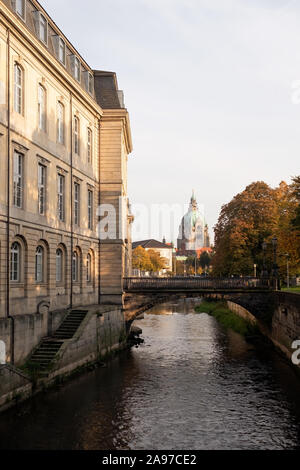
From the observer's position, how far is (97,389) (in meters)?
24.1

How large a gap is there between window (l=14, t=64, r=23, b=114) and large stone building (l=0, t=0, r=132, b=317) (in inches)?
2.1

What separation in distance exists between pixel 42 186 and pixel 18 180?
10.2ft

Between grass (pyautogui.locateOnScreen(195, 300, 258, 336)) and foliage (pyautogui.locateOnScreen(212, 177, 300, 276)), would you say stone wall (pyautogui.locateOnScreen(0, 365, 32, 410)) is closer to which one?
grass (pyautogui.locateOnScreen(195, 300, 258, 336))

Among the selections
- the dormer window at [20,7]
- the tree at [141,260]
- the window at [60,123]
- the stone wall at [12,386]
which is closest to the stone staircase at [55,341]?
the stone wall at [12,386]

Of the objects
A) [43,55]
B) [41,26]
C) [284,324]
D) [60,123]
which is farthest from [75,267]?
[41,26]

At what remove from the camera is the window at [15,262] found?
25.0 meters

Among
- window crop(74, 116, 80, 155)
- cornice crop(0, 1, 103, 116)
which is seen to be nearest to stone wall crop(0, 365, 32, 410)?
cornice crop(0, 1, 103, 116)

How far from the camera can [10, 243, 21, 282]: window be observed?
25000 mm

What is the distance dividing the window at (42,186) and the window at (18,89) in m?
3.76

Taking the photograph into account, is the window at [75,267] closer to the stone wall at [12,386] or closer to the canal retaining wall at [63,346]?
the canal retaining wall at [63,346]

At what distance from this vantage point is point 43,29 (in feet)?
96.8
